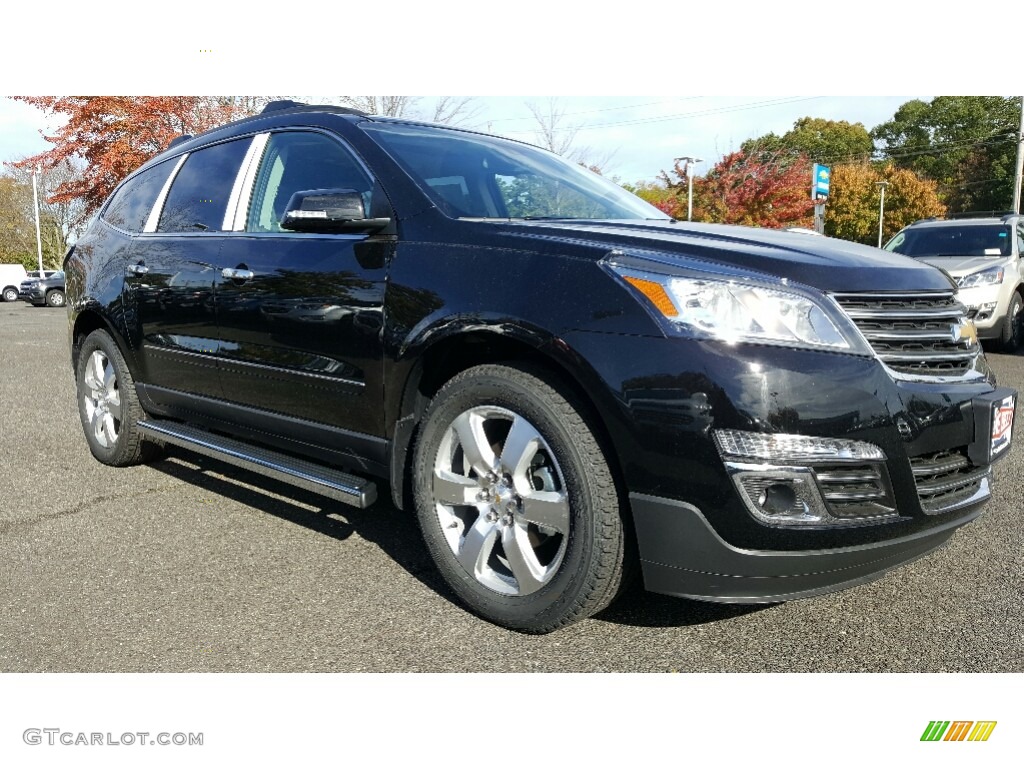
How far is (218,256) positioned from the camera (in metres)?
3.63

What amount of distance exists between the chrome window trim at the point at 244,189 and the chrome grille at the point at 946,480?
2.85 metres

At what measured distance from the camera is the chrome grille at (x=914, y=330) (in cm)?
230

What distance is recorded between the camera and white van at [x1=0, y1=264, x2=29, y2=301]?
38875mm

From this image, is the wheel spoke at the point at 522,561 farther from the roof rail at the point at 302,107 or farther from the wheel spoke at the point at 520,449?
the roof rail at the point at 302,107

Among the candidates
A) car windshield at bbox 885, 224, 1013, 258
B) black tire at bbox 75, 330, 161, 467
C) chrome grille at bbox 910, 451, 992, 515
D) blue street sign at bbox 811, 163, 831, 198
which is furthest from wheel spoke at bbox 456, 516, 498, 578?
blue street sign at bbox 811, 163, 831, 198

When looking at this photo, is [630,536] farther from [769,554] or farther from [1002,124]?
[1002,124]

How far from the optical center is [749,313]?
224cm

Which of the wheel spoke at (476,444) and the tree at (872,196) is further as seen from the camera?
the tree at (872,196)

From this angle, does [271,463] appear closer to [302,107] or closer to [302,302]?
[302,302]

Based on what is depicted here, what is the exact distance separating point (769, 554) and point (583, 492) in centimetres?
53

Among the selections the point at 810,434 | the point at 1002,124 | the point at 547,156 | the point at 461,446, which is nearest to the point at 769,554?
the point at 810,434
